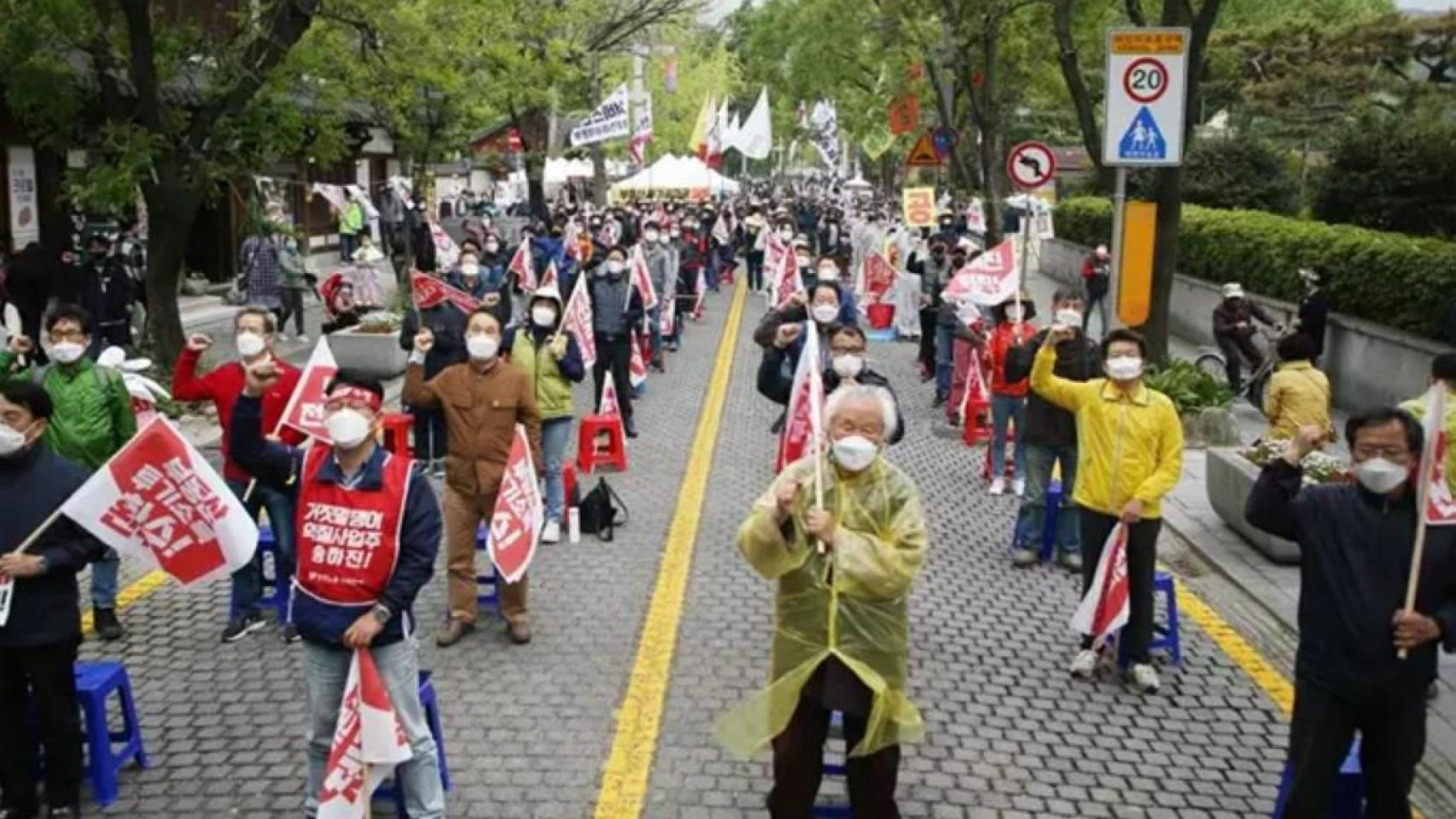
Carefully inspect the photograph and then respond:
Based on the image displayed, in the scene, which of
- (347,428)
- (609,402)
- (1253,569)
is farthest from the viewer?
(609,402)

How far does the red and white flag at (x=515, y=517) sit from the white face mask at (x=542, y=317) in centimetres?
297

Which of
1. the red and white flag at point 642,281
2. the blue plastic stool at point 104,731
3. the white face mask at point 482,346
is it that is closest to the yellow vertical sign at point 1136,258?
the red and white flag at point 642,281

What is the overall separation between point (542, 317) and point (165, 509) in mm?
5241

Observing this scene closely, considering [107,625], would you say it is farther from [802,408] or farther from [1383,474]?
[1383,474]

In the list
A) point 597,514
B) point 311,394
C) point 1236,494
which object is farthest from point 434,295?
point 1236,494

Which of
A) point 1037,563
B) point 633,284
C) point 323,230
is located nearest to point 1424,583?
point 1037,563

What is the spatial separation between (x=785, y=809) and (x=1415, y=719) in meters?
2.23

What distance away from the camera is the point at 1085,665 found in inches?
296

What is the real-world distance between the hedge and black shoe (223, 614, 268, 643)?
12334mm

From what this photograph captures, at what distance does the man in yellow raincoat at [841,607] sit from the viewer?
15.8ft

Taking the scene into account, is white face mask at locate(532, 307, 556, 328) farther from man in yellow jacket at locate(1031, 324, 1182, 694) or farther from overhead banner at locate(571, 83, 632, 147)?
overhead banner at locate(571, 83, 632, 147)

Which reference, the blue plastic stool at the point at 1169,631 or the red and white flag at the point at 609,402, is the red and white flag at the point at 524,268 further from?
the blue plastic stool at the point at 1169,631

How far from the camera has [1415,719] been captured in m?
5.00

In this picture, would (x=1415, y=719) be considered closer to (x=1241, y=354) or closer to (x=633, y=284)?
(x=633, y=284)
